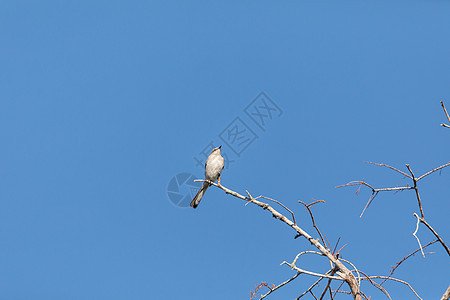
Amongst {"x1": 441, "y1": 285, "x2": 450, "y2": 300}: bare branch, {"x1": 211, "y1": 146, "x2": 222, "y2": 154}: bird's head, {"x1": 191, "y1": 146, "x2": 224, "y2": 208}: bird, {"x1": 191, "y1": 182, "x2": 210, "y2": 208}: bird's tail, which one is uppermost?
{"x1": 211, "y1": 146, "x2": 222, "y2": 154}: bird's head

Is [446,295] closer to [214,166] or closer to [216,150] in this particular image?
[214,166]

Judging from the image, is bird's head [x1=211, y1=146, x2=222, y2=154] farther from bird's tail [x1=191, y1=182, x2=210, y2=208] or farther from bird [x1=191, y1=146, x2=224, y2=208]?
bird's tail [x1=191, y1=182, x2=210, y2=208]

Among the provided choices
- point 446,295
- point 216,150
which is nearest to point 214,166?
point 216,150

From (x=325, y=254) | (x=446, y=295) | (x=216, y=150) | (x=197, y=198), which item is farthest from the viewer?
(x=216, y=150)

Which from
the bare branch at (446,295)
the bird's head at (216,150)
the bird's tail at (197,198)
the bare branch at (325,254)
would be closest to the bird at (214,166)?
the bird's head at (216,150)

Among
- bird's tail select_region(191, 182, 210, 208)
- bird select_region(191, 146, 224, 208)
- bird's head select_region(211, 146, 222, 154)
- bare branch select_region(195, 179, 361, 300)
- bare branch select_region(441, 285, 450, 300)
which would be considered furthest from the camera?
bird's head select_region(211, 146, 222, 154)

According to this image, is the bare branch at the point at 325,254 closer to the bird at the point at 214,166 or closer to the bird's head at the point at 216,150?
the bird at the point at 214,166

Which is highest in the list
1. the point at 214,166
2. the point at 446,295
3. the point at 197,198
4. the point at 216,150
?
the point at 216,150

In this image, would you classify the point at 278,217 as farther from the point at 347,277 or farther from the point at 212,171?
the point at 212,171

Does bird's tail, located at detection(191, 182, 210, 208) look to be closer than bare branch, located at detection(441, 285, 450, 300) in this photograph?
No

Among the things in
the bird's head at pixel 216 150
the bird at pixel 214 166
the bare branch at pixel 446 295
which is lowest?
the bare branch at pixel 446 295

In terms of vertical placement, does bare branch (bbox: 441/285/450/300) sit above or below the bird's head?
below

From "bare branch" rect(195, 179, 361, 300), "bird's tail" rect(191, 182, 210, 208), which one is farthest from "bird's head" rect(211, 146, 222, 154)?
"bare branch" rect(195, 179, 361, 300)

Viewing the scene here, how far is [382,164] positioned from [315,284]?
1.34 metres
